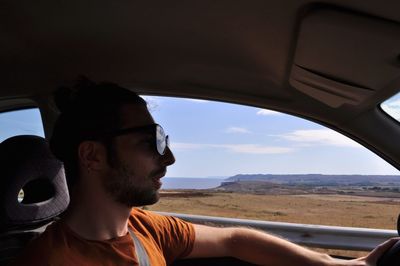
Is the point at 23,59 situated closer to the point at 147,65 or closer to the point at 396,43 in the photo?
the point at 147,65

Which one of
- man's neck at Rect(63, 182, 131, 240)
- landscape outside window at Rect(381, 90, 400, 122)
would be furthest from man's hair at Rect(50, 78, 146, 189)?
landscape outside window at Rect(381, 90, 400, 122)

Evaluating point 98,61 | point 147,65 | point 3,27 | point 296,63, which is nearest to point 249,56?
point 296,63

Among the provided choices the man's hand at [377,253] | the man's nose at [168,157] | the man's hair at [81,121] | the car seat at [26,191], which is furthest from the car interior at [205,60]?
the man's nose at [168,157]

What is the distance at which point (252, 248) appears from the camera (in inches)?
86.2

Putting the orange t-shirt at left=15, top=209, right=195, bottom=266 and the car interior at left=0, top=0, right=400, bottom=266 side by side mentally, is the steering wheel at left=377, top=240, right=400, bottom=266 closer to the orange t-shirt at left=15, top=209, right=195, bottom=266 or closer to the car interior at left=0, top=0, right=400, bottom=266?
the car interior at left=0, top=0, right=400, bottom=266

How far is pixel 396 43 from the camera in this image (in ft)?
5.55

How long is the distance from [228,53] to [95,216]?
0.93m

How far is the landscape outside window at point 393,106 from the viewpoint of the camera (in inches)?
85.5

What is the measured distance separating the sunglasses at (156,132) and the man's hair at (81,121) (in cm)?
2

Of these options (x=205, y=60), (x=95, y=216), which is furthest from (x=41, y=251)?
(x=205, y=60)

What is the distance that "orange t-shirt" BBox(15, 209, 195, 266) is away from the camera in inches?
60.8

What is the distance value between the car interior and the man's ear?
29 centimetres

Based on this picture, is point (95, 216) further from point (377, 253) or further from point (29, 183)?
point (377, 253)

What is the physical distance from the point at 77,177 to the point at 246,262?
922mm
